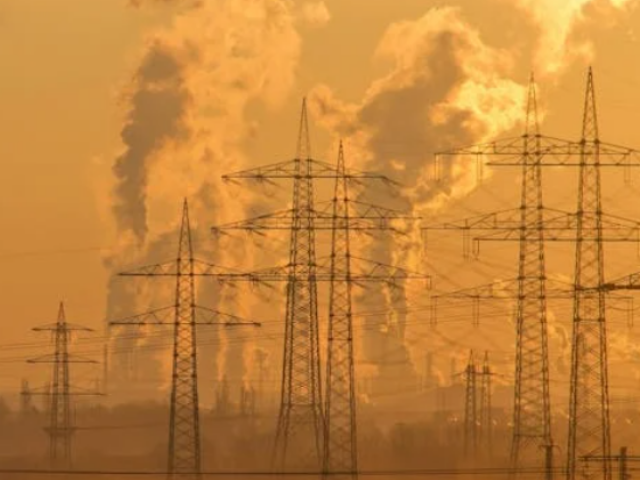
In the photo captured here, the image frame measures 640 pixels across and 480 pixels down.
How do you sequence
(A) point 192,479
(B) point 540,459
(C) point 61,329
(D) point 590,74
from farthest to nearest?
(B) point 540,459, (C) point 61,329, (A) point 192,479, (D) point 590,74

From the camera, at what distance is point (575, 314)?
121 m

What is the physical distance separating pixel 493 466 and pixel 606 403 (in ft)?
255

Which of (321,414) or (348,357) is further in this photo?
(321,414)

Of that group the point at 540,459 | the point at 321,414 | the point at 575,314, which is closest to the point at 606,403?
the point at 575,314

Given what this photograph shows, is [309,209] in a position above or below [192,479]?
above

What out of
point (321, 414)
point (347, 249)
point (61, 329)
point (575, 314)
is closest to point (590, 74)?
point (575, 314)

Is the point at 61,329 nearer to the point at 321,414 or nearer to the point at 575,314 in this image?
the point at 321,414

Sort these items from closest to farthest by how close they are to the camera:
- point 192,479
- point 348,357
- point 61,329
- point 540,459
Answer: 1. point 348,357
2. point 192,479
3. point 61,329
4. point 540,459

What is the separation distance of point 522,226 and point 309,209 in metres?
10.5

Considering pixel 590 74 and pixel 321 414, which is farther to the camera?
pixel 321 414

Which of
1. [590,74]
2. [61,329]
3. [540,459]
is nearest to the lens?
[590,74]

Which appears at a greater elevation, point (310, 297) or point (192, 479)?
point (310, 297)

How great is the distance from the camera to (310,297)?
13075 centimetres

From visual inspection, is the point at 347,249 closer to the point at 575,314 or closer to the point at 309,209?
the point at 309,209
